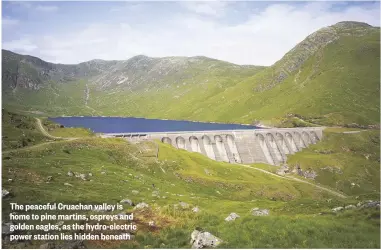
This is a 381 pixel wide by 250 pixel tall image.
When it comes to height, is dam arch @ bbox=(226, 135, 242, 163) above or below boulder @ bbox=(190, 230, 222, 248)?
above

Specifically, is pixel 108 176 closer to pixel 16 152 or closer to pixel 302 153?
pixel 16 152

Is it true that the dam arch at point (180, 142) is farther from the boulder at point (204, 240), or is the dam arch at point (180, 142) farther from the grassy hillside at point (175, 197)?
the boulder at point (204, 240)

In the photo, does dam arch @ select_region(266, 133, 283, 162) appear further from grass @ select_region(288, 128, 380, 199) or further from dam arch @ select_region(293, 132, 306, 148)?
dam arch @ select_region(293, 132, 306, 148)

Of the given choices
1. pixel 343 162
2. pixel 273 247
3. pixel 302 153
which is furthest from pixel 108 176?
pixel 302 153

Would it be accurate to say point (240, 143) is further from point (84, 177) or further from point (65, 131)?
point (84, 177)

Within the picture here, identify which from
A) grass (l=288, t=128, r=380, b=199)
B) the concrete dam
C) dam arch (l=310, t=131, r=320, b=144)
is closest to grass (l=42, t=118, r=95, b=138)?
the concrete dam

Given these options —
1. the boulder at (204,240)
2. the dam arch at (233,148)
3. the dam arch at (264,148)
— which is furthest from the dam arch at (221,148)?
the boulder at (204,240)

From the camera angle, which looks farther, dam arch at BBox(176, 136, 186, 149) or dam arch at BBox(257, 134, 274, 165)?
dam arch at BBox(257, 134, 274, 165)
